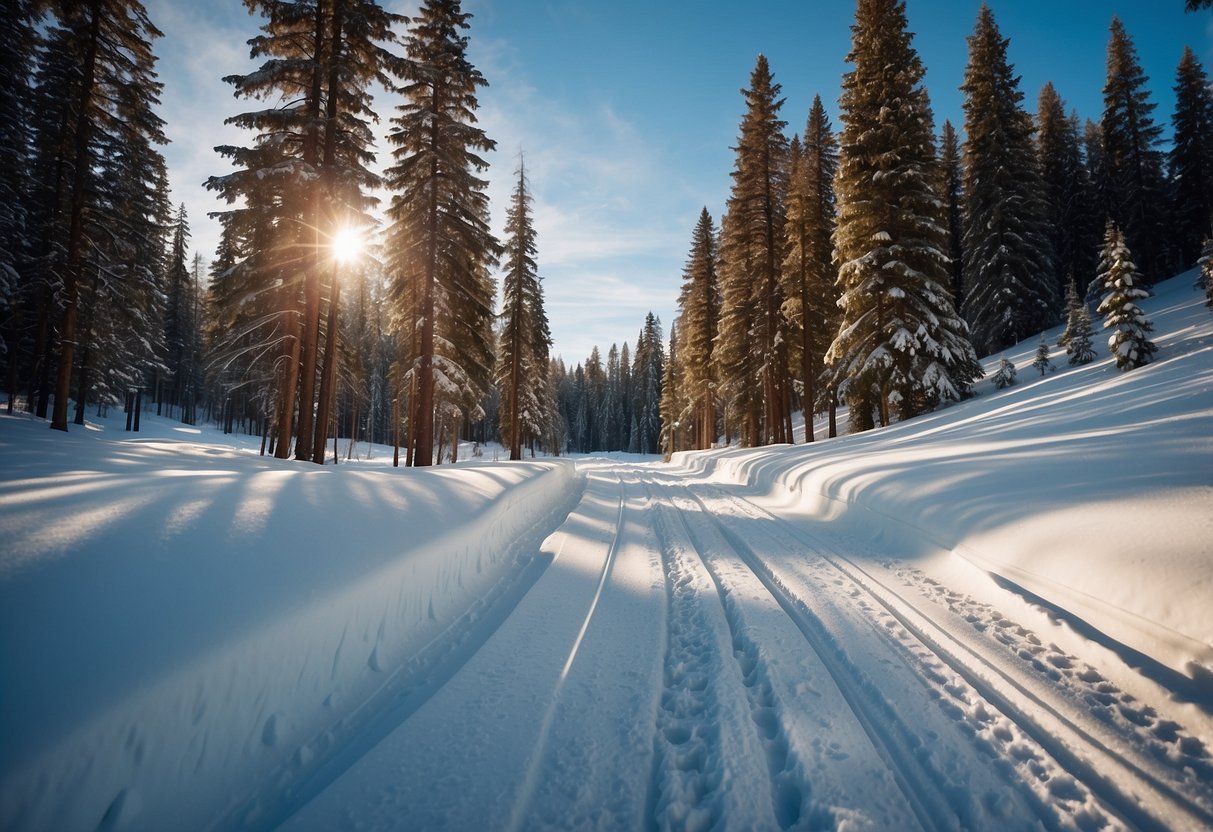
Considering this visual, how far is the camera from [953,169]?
112 feet

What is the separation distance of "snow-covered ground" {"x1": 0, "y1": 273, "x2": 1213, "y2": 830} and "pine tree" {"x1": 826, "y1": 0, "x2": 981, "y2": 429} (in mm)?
10504

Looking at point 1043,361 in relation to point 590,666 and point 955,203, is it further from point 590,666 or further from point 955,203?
point 955,203

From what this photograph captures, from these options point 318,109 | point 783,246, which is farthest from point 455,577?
point 783,246

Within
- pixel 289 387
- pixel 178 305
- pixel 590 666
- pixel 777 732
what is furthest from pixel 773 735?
pixel 178 305

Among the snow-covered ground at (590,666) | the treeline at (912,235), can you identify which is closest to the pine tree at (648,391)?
the treeline at (912,235)

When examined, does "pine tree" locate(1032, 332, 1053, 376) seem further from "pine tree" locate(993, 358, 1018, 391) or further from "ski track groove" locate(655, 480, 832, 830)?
"ski track groove" locate(655, 480, 832, 830)

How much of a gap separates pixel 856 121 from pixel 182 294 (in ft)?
183

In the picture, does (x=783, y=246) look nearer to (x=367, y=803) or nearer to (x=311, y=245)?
(x=311, y=245)

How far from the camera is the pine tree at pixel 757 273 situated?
2089 cm

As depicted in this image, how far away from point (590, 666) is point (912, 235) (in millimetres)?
18813

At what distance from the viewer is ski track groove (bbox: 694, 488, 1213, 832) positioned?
2018 mm

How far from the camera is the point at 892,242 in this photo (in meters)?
15.7

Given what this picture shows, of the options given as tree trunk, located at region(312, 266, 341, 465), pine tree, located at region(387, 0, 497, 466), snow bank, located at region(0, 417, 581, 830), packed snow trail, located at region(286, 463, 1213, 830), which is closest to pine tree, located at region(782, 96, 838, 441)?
pine tree, located at region(387, 0, 497, 466)

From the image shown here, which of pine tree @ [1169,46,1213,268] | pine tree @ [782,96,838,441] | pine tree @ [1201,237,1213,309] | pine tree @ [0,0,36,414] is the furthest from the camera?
pine tree @ [1169,46,1213,268]
